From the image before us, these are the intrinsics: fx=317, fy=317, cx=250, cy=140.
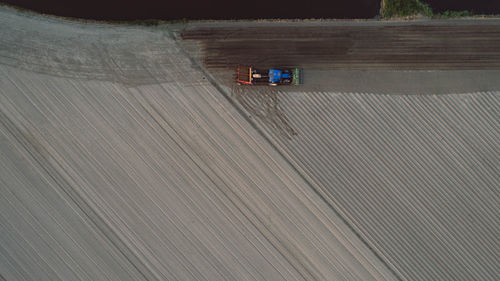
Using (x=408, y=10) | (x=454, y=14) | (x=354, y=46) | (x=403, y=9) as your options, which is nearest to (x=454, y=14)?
(x=454, y=14)

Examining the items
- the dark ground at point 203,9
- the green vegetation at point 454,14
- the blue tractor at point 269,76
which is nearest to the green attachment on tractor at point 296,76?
the blue tractor at point 269,76

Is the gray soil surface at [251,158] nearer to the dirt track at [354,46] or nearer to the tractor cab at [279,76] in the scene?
the dirt track at [354,46]

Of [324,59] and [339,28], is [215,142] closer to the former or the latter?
[324,59]

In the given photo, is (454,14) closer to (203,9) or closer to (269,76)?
(269,76)

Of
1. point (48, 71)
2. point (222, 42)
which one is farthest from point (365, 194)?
point (48, 71)

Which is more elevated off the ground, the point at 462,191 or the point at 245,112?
the point at 245,112

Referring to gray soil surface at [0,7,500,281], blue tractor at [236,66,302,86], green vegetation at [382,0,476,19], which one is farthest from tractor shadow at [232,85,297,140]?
green vegetation at [382,0,476,19]

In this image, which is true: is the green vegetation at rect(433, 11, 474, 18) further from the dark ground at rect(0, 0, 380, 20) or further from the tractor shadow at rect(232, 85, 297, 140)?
the tractor shadow at rect(232, 85, 297, 140)
